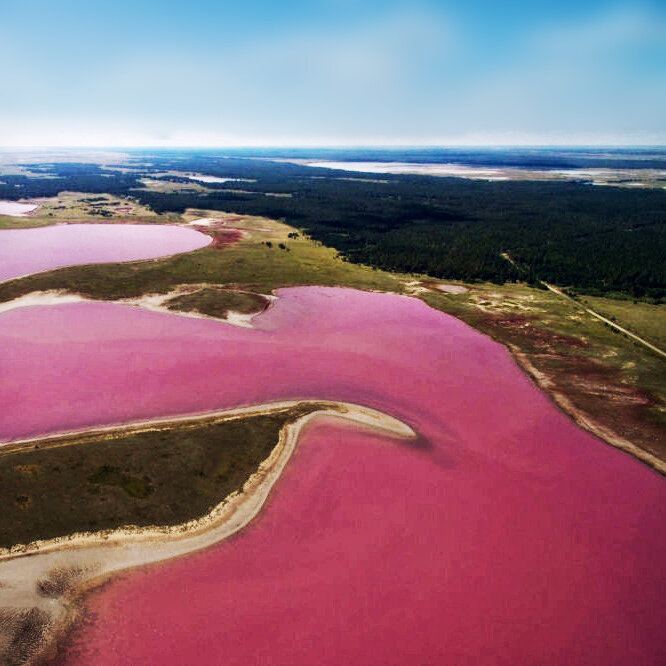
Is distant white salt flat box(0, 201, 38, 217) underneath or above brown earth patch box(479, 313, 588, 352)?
above

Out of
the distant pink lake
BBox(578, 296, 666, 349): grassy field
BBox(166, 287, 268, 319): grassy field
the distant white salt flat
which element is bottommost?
the distant pink lake

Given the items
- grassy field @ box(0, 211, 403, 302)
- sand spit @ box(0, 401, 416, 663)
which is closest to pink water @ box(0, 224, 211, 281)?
grassy field @ box(0, 211, 403, 302)

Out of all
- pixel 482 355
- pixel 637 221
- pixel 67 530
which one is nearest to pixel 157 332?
pixel 67 530

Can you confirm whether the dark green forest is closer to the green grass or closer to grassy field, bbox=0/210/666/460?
grassy field, bbox=0/210/666/460

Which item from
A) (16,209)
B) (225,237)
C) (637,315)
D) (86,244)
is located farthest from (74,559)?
(16,209)

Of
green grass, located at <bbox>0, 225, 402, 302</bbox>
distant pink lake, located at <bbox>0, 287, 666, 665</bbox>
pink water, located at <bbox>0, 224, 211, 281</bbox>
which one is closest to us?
distant pink lake, located at <bbox>0, 287, 666, 665</bbox>

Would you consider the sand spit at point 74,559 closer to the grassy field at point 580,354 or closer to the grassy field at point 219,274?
the grassy field at point 580,354

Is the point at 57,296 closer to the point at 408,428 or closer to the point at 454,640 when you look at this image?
the point at 408,428
